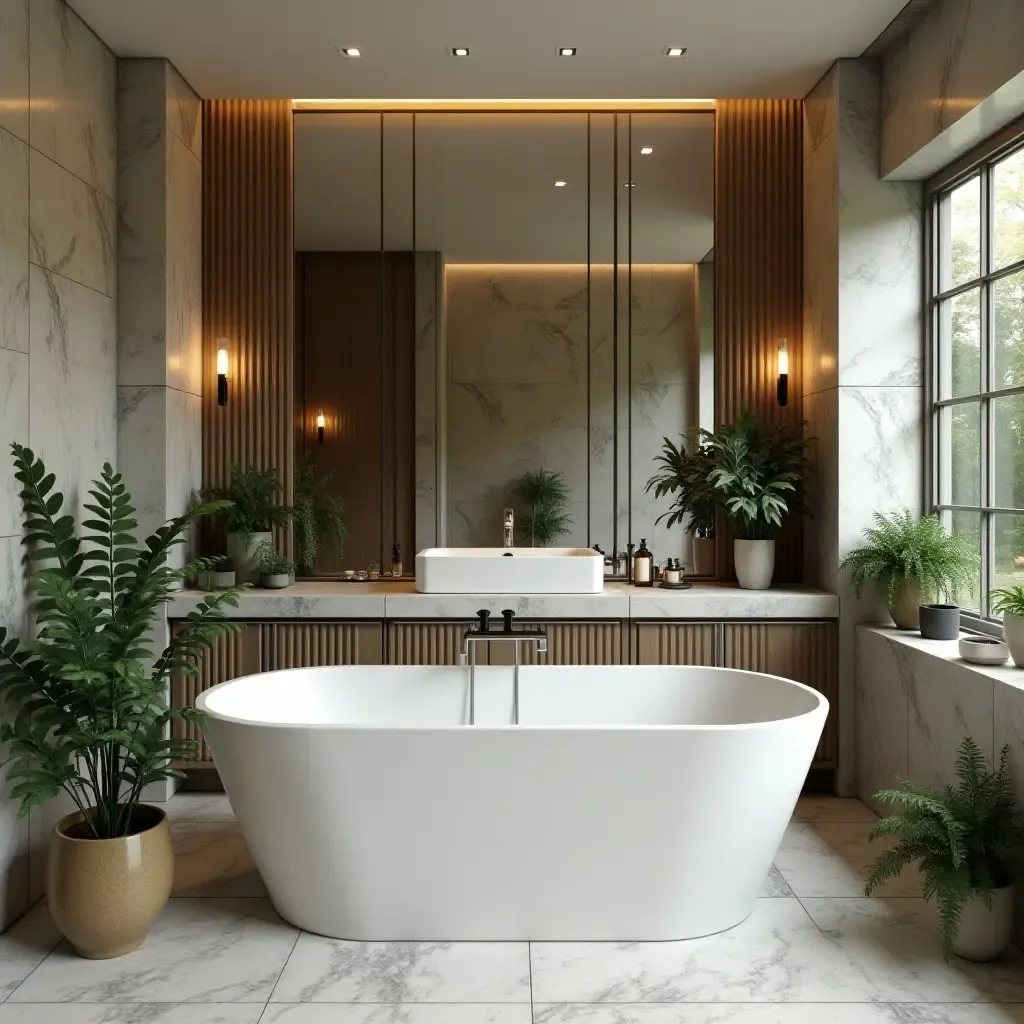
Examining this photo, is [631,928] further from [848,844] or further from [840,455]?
[840,455]

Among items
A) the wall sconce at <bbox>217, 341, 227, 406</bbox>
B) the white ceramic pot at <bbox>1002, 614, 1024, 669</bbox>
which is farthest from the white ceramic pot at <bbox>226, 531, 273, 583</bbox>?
the white ceramic pot at <bbox>1002, 614, 1024, 669</bbox>

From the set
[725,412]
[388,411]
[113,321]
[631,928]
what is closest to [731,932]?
[631,928]

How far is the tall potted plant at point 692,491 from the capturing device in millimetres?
4359

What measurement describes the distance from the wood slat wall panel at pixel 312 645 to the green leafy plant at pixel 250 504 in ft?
1.58

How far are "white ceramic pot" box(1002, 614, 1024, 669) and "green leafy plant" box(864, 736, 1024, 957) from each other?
34cm

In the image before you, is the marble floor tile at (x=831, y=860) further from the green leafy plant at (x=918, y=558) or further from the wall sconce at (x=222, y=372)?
the wall sconce at (x=222, y=372)

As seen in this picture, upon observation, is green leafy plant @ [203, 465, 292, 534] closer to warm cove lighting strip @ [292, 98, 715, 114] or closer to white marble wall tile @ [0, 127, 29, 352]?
white marble wall tile @ [0, 127, 29, 352]

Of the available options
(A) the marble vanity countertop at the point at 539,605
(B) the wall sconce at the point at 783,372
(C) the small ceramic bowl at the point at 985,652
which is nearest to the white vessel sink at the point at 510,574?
(A) the marble vanity countertop at the point at 539,605

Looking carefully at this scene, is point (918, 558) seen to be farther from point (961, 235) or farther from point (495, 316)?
point (495, 316)

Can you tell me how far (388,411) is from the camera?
14.9 ft

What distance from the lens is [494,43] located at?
3801 mm

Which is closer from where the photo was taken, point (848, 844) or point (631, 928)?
point (631, 928)

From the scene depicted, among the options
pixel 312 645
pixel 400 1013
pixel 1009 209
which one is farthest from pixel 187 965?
pixel 1009 209

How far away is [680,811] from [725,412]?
2.26 meters
